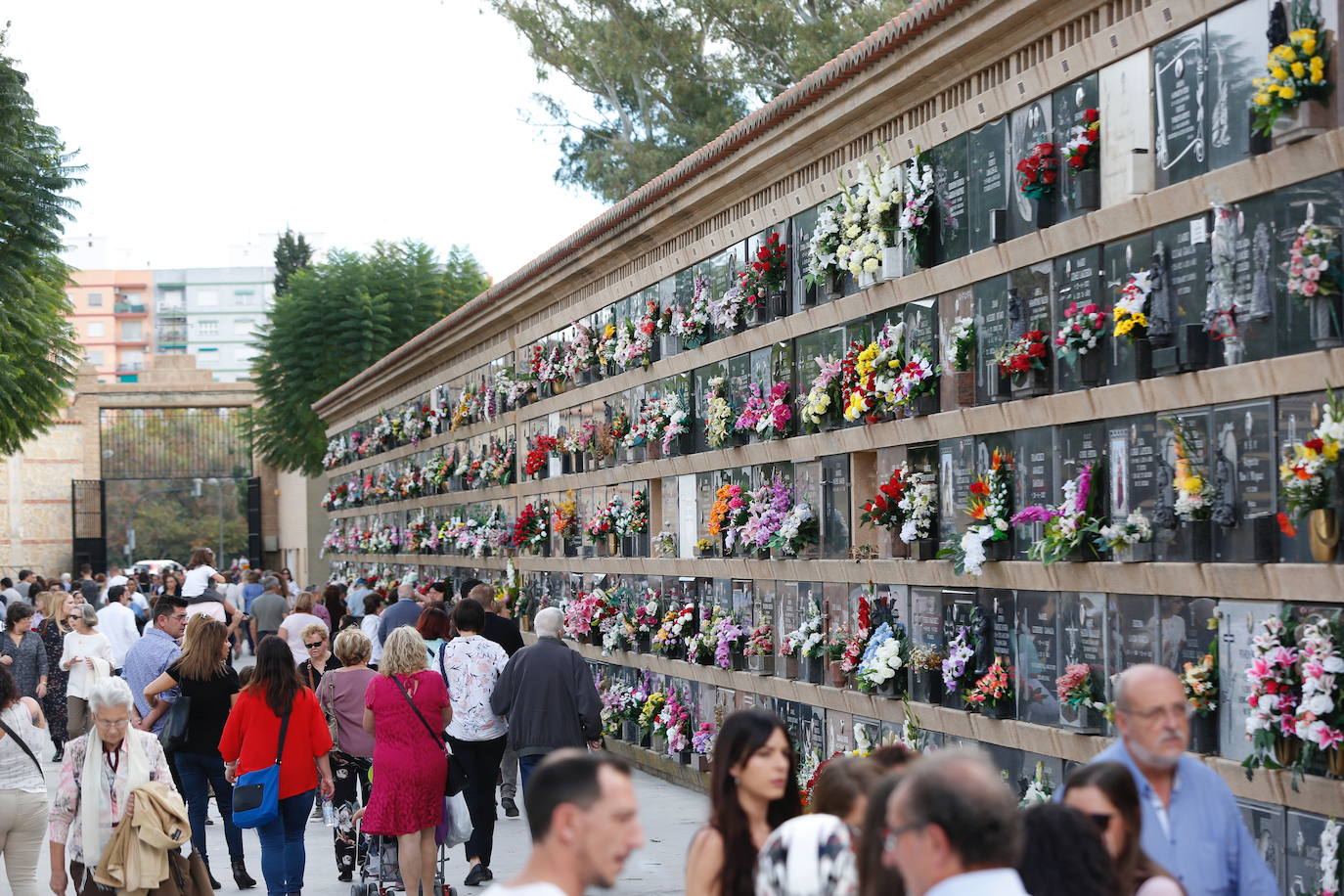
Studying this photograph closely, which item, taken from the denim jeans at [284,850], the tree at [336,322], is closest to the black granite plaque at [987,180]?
the denim jeans at [284,850]

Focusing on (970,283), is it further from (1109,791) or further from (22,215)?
(22,215)

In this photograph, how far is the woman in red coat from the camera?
8.28 meters

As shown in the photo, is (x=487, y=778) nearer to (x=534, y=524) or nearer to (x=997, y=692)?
(x=997, y=692)

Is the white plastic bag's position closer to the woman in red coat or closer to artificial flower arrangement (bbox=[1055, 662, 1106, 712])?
the woman in red coat

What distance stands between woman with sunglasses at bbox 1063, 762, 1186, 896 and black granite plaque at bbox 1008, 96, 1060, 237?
4.22 metres

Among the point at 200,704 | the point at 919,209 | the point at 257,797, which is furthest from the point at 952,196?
the point at 200,704

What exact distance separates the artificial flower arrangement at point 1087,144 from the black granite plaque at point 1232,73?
783 mm

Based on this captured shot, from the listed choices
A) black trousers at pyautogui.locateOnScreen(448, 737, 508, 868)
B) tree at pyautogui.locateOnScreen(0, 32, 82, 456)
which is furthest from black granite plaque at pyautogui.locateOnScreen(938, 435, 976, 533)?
tree at pyautogui.locateOnScreen(0, 32, 82, 456)

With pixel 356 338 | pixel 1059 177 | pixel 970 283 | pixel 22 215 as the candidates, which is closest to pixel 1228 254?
pixel 1059 177

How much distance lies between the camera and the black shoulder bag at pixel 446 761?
8273 millimetres

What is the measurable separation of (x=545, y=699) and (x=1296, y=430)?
16.1 ft

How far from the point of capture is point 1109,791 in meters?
3.81

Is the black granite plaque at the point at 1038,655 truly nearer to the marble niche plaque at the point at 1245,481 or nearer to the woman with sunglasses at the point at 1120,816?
the marble niche plaque at the point at 1245,481

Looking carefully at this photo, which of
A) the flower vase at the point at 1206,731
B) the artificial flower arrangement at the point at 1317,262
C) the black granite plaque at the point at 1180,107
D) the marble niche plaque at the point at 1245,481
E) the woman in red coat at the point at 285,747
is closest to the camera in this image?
the artificial flower arrangement at the point at 1317,262
